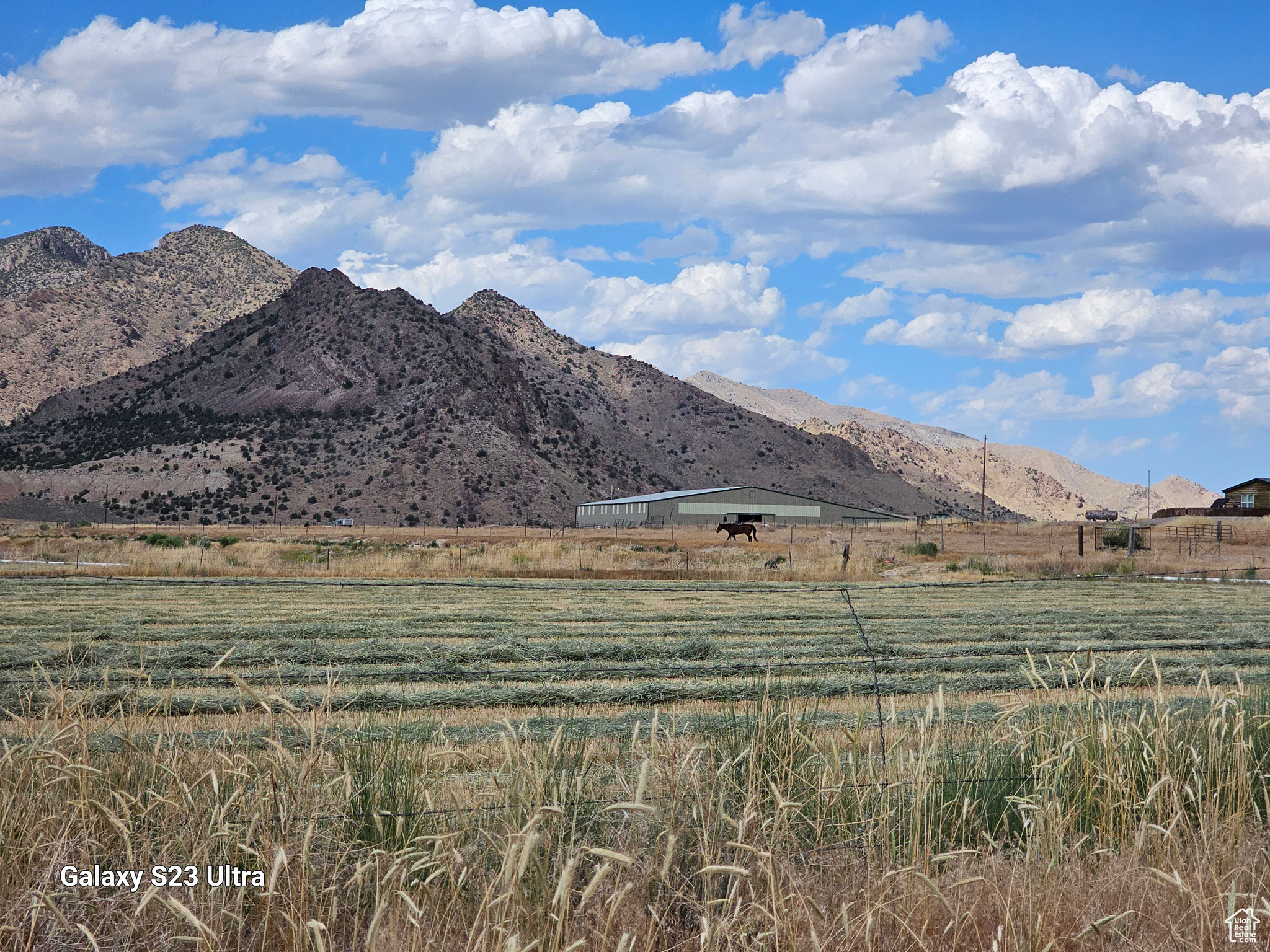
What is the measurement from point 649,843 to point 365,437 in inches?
4099

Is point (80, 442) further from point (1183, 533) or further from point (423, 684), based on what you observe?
point (423, 684)

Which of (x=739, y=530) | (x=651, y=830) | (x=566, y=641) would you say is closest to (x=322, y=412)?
(x=739, y=530)

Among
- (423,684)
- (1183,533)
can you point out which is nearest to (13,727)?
(423,684)

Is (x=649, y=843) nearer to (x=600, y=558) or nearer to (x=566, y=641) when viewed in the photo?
(x=566, y=641)

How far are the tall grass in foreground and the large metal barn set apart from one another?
82517 millimetres

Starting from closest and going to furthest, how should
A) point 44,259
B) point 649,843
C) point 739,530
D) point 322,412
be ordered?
point 649,843
point 739,530
point 322,412
point 44,259

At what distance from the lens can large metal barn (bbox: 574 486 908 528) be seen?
305 feet

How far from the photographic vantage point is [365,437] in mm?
106312

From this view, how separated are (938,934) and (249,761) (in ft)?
11.4

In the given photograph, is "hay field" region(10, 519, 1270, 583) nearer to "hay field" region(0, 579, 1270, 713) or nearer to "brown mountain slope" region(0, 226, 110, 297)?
"hay field" region(0, 579, 1270, 713)

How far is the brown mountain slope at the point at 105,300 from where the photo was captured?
13600 centimetres

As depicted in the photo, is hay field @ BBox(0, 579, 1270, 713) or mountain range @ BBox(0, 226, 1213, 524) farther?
mountain range @ BBox(0, 226, 1213, 524)

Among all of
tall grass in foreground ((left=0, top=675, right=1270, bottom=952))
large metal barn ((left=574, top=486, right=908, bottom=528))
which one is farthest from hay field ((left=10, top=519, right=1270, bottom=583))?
tall grass in foreground ((left=0, top=675, right=1270, bottom=952))

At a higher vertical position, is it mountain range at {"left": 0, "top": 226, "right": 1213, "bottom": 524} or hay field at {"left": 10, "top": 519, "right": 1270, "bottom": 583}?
mountain range at {"left": 0, "top": 226, "right": 1213, "bottom": 524}
